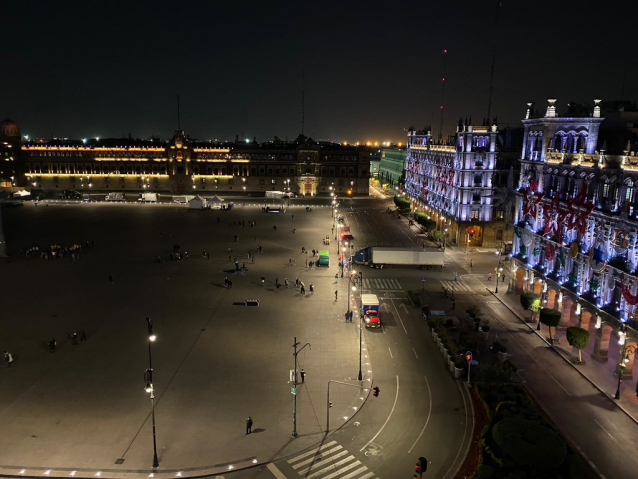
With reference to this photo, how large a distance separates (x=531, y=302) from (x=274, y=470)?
31.8m

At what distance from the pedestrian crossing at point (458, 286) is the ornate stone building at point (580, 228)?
16.8 feet

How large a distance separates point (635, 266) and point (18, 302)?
5691 centimetres

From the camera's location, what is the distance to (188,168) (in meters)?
159

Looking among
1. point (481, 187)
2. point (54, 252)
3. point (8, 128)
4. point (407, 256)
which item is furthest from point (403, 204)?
point (8, 128)

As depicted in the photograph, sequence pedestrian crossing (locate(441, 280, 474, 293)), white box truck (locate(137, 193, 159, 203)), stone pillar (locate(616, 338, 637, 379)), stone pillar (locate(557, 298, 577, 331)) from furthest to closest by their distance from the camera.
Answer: white box truck (locate(137, 193, 159, 203)) → pedestrian crossing (locate(441, 280, 474, 293)) → stone pillar (locate(557, 298, 577, 331)) → stone pillar (locate(616, 338, 637, 379))

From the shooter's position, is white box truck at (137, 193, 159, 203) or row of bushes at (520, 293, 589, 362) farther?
white box truck at (137, 193, 159, 203)

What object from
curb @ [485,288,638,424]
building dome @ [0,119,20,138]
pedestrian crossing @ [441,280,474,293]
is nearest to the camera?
curb @ [485,288,638,424]

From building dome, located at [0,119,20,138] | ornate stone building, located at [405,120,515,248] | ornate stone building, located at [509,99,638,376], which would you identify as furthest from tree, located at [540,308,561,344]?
building dome, located at [0,119,20,138]

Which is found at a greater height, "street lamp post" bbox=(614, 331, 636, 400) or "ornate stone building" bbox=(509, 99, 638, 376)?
"ornate stone building" bbox=(509, 99, 638, 376)

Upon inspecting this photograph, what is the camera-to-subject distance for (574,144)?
156ft

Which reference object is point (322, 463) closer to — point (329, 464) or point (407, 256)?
point (329, 464)

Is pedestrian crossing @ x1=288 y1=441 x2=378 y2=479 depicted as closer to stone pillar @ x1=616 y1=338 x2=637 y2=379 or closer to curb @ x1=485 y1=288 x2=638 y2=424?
curb @ x1=485 y1=288 x2=638 y2=424

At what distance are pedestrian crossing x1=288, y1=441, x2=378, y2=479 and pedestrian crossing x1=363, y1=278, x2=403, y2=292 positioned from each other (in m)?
32.3

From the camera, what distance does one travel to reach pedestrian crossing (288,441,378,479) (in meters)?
24.9
